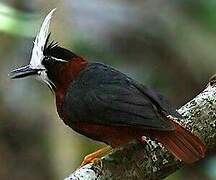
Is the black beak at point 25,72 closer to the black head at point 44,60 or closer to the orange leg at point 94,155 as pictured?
the black head at point 44,60

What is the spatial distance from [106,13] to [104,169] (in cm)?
314

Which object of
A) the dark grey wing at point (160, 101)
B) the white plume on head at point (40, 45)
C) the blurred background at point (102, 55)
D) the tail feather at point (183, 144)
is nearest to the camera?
the tail feather at point (183, 144)

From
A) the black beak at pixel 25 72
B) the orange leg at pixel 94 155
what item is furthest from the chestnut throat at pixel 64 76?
the orange leg at pixel 94 155

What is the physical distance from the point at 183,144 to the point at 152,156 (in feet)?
0.77

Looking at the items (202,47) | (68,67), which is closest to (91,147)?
(202,47)

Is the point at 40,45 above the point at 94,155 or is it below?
above

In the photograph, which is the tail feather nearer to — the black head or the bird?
the bird

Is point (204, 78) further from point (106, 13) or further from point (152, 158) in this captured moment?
point (152, 158)

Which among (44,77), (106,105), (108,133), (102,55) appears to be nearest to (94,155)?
(108,133)

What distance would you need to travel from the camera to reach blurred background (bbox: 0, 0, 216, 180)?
5.31 m

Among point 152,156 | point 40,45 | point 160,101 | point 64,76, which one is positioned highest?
point 40,45

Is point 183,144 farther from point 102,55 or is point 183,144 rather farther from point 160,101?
point 102,55

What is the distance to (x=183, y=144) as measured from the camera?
115 inches

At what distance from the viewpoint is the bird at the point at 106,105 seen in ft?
9.59
